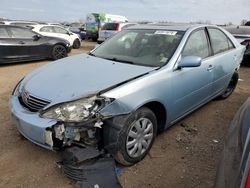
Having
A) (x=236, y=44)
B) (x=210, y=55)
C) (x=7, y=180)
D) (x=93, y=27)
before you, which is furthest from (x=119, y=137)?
(x=93, y=27)

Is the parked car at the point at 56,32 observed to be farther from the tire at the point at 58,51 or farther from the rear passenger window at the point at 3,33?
the rear passenger window at the point at 3,33

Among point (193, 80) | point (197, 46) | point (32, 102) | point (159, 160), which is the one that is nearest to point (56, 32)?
point (197, 46)

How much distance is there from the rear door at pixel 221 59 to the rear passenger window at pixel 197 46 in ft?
0.72

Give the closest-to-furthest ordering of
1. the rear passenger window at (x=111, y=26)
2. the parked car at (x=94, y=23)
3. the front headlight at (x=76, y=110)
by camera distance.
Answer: the front headlight at (x=76, y=110)
the rear passenger window at (x=111, y=26)
the parked car at (x=94, y=23)

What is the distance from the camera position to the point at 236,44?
17.0 ft

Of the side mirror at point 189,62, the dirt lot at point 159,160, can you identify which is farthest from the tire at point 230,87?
the side mirror at point 189,62

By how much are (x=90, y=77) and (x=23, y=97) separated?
841 mm

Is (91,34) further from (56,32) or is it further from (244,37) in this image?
(244,37)

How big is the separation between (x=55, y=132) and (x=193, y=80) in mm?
2071

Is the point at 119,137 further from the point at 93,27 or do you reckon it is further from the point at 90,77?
the point at 93,27

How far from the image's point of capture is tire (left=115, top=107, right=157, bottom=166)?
9.03ft

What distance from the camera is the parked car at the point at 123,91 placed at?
2615 millimetres

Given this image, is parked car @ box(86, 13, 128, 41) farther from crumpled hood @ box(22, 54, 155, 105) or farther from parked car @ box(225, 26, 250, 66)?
crumpled hood @ box(22, 54, 155, 105)

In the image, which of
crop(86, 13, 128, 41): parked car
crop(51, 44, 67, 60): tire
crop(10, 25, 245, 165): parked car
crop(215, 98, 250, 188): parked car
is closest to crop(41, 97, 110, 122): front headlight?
crop(10, 25, 245, 165): parked car
